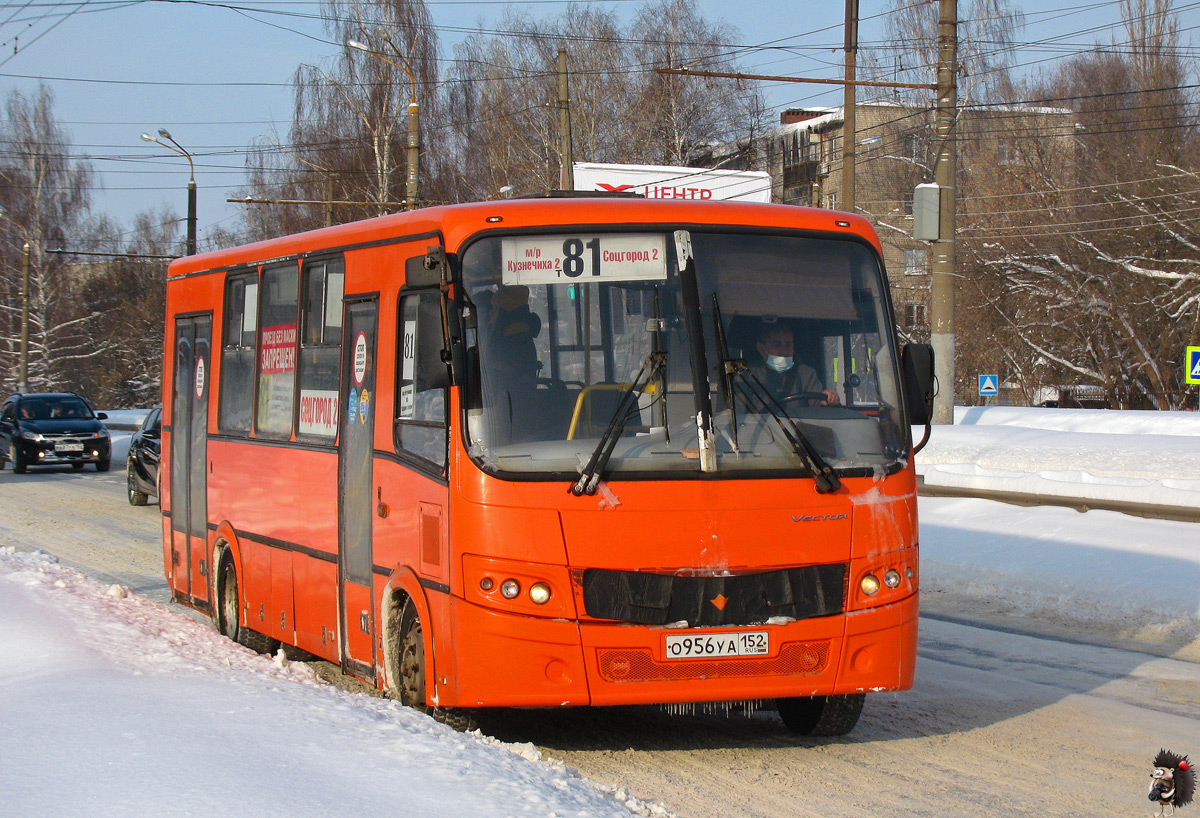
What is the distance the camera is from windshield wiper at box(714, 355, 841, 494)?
20.8 ft

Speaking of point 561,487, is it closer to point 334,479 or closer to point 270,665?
point 334,479

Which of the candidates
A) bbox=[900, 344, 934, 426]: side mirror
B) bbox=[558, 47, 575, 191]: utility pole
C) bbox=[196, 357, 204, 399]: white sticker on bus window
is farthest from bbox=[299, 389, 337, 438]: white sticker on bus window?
bbox=[558, 47, 575, 191]: utility pole

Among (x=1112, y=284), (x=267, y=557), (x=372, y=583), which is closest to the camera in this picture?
(x=372, y=583)

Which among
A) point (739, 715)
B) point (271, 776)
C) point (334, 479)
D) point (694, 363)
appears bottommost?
point (739, 715)

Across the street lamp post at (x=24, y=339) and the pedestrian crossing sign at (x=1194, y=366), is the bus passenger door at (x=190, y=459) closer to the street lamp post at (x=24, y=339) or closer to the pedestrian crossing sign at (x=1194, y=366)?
the pedestrian crossing sign at (x=1194, y=366)

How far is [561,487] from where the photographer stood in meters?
6.14

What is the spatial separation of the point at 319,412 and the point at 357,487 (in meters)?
0.83

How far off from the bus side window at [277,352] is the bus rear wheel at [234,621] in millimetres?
1264

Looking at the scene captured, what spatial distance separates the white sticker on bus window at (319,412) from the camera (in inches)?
318

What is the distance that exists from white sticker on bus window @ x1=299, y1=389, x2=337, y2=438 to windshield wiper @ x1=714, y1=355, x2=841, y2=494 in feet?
8.73

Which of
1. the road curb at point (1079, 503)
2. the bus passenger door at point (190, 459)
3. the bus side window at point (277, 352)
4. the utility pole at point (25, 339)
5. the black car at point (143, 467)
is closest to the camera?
the bus side window at point (277, 352)

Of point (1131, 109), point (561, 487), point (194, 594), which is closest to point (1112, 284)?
point (1131, 109)

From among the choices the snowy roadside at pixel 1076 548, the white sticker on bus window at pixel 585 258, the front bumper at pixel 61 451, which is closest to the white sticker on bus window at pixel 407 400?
the white sticker on bus window at pixel 585 258

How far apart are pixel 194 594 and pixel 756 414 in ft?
19.7
